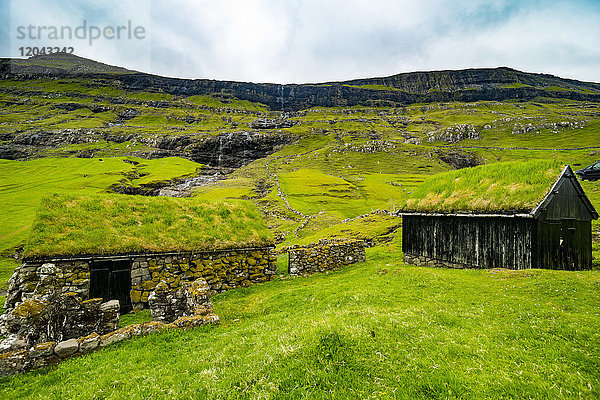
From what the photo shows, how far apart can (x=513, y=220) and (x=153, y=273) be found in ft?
88.6

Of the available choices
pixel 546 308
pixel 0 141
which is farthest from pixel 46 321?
pixel 0 141

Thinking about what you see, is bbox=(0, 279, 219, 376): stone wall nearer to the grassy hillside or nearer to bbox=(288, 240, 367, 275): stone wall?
bbox=(288, 240, 367, 275): stone wall

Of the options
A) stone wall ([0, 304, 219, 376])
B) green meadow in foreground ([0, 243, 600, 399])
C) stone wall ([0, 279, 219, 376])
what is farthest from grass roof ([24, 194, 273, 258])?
green meadow in foreground ([0, 243, 600, 399])

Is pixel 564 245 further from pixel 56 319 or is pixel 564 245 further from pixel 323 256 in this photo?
pixel 56 319

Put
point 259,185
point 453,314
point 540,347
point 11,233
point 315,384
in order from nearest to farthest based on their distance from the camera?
point 315,384 → point 540,347 → point 453,314 → point 11,233 → point 259,185

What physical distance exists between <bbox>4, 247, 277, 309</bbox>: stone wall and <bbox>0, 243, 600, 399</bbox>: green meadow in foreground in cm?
697

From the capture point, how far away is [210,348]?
1004cm

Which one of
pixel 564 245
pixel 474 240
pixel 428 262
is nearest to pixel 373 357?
pixel 474 240

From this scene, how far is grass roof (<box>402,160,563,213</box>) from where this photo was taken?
2136 cm

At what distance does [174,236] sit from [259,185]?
295ft

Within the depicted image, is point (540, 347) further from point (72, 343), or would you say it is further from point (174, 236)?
point (174, 236)

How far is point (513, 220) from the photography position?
71.2 feet

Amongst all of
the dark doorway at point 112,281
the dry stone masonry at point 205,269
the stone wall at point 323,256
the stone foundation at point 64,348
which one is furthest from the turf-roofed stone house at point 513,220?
the dark doorway at point 112,281

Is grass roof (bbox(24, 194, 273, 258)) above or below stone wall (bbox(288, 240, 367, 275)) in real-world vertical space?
above
